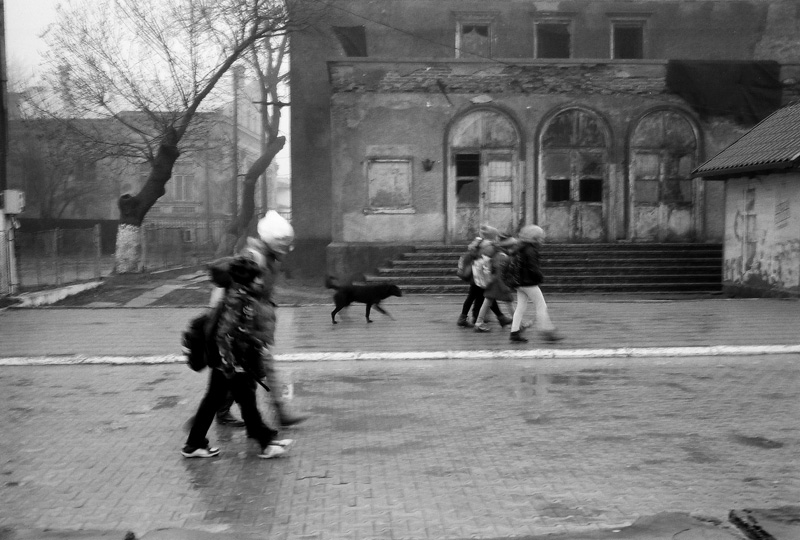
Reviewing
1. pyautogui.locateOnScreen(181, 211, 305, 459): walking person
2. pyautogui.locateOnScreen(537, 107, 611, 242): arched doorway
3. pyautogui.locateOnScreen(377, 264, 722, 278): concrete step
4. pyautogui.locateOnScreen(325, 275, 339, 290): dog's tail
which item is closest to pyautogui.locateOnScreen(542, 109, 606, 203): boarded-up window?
pyautogui.locateOnScreen(537, 107, 611, 242): arched doorway

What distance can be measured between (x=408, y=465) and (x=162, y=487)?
166 centimetres

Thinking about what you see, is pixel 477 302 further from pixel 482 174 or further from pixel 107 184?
pixel 107 184

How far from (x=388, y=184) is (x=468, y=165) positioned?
2.17 metres

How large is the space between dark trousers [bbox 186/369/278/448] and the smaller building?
12662 mm

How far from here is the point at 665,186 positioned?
23.0 meters

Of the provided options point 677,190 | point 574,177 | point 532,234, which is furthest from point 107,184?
point 532,234

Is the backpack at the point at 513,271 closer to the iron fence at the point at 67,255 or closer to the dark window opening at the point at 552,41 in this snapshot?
the iron fence at the point at 67,255

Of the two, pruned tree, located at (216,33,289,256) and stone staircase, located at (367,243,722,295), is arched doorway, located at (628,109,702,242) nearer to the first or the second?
stone staircase, located at (367,243,722,295)

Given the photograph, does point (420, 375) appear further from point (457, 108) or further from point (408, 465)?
point (457, 108)

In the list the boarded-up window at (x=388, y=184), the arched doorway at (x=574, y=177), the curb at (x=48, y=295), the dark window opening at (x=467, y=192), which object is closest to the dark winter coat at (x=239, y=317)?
the curb at (x=48, y=295)

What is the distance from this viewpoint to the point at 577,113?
22.8m

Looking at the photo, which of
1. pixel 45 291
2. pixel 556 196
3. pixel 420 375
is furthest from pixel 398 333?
pixel 556 196

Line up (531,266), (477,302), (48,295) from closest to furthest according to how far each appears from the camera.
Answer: (531,266) < (477,302) < (48,295)

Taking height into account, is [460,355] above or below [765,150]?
below
